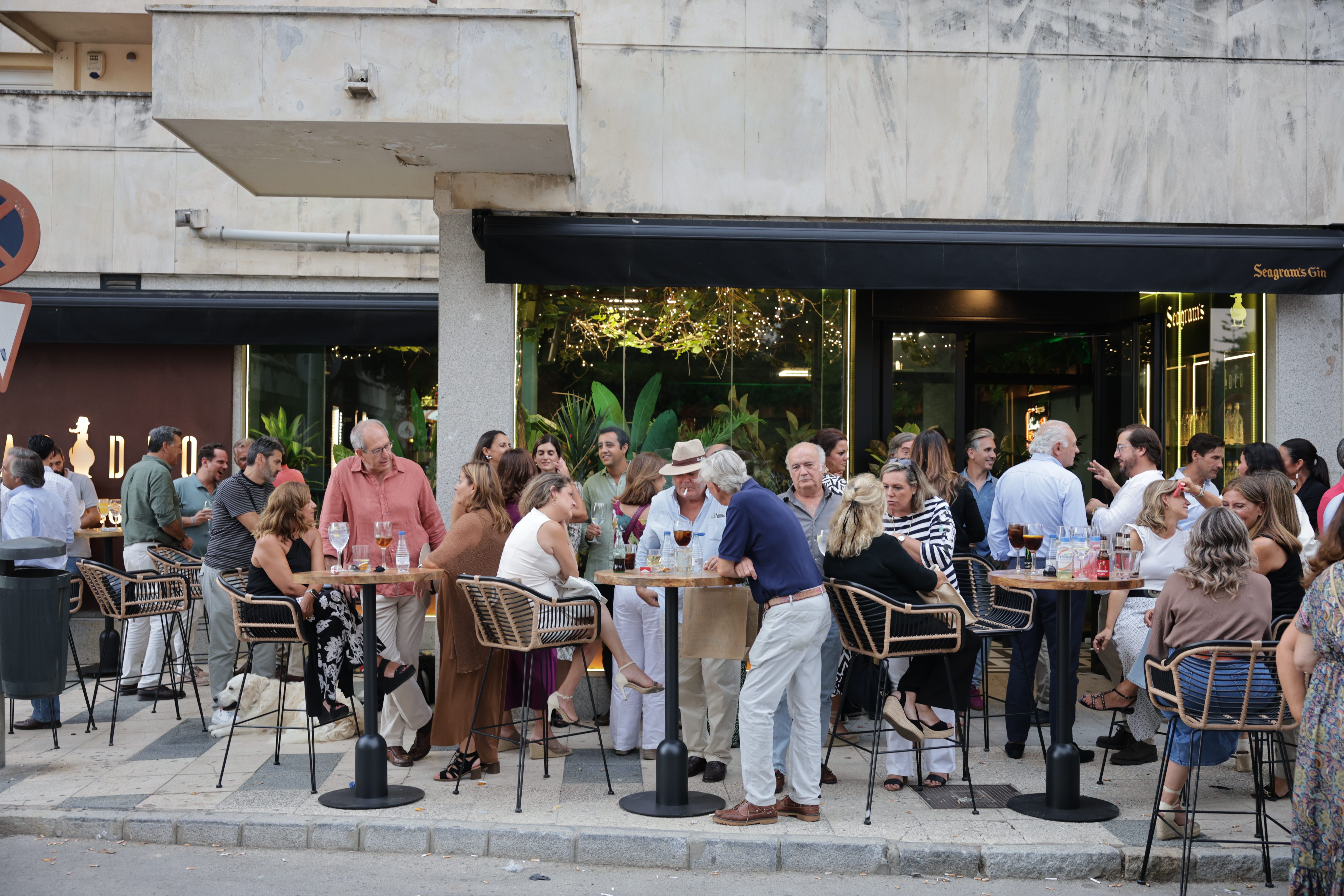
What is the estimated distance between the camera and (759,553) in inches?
223

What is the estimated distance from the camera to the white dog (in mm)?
7656

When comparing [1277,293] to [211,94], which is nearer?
[211,94]

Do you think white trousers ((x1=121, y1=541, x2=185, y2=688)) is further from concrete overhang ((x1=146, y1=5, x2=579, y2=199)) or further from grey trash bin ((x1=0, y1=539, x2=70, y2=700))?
concrete overhang ((x1=146, y1=5, x2=579, y2=199))

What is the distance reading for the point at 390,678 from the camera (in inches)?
262

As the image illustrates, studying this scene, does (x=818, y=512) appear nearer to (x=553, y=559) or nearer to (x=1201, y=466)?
(x=553, y=559)

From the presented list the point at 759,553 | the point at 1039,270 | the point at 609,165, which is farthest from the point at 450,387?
the point at 1039,270

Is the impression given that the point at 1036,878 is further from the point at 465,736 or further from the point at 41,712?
the point at 41,712

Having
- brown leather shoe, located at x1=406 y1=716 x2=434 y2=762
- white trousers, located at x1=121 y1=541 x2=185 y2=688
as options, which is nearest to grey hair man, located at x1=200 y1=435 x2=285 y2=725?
white trousers, located at x1=121 y1=541 x2=185 y2=688

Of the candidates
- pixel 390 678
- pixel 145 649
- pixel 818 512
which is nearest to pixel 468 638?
pixel 390 678

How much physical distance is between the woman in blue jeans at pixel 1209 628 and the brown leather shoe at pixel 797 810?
166 cm

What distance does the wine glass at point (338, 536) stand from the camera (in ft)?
21.8

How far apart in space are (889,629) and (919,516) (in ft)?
3.20

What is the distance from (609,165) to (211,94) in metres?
3.03

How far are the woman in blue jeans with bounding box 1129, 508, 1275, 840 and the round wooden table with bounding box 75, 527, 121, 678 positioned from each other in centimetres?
733
